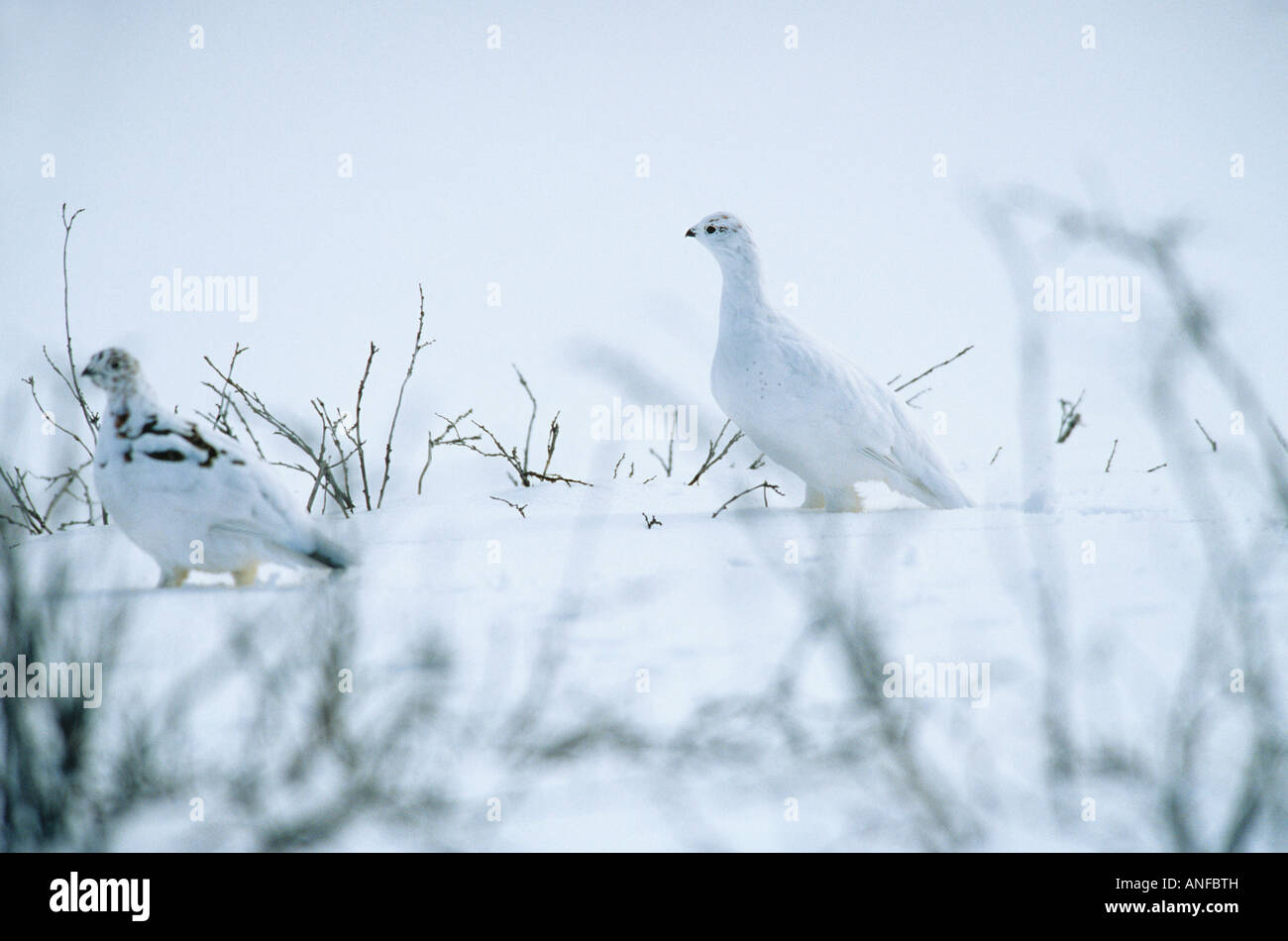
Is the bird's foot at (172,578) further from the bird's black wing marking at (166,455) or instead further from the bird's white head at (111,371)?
the bird's white head at (111,371)

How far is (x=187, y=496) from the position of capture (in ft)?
8.30

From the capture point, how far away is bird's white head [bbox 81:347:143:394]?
8.86 feet

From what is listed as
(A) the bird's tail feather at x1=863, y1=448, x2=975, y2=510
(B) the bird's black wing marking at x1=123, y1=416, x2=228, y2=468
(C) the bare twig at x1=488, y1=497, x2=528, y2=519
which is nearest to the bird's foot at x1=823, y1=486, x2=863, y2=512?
(A) the bird's tail feather at x1=863, y1=448, x2=975, y2=510

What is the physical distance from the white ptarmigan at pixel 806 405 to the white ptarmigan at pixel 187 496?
167 cm

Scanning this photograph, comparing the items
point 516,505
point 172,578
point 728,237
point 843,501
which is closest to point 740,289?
point 728,237

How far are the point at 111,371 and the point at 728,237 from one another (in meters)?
2.23

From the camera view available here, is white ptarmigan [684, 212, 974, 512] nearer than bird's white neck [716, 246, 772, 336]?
Yes

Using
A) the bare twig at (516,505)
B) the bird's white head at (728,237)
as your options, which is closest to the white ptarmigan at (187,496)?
the bare twig at (516,505)

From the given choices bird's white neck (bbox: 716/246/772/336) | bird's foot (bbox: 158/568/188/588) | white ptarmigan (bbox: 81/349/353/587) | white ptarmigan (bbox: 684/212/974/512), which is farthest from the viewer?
bird's white neck (bbox: 716/246/772/336)

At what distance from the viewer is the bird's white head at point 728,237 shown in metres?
3.99

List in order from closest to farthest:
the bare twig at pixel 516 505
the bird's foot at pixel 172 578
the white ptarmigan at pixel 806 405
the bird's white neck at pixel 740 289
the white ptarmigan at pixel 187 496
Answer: the white ptarmigan at pixel 187 496 < the bird's foot at pixel 172 578 < the bare twig at pixel 516 505 < the white ptarmigan at pixel 806 405 < the bird's white neck at pixel 740 289

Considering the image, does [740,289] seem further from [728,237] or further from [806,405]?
[806,405]

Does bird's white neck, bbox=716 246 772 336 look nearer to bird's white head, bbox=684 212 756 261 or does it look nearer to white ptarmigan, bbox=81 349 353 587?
bird's white head, bbox=684 212 756 261

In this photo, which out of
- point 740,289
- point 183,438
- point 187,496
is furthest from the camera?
point 740,289
